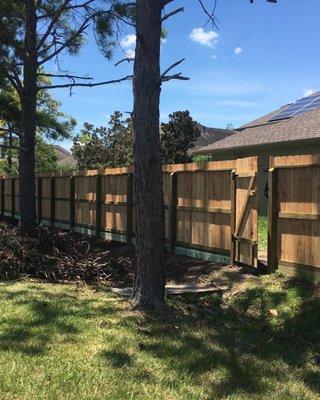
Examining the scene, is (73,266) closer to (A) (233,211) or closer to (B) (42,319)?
(A) (233,211)

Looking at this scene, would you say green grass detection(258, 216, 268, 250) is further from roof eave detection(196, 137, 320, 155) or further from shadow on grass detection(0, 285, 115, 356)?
shadow on grass detection(0, 285, 115, 356)

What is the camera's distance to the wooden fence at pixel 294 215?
7.23m

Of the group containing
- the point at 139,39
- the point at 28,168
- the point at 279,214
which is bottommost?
the point at 279,214

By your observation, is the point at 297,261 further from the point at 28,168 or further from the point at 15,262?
the point at 28,168

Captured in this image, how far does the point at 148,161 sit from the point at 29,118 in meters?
6.96

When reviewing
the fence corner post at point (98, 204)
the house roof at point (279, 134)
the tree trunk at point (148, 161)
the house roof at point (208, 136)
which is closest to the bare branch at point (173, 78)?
the tree trunk at point (148, 161)

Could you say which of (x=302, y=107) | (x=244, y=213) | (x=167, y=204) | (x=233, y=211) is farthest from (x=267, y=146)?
(x=244, y=213)

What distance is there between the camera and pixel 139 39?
20.7 ft

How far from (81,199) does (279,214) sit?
26.6 feet

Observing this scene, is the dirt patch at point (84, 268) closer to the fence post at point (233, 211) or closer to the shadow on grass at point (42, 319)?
the fence post at point (233, 211)

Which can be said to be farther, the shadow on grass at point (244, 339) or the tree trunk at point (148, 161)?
the tree trunk at point (148, 161)

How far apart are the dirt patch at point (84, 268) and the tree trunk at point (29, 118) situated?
1.92m

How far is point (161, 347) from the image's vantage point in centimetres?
508

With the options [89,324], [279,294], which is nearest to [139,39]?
[89,324]
